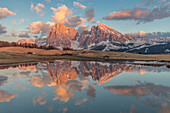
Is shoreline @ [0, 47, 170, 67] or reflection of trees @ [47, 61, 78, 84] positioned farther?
shoreline @ [0, 47, 170, 67]

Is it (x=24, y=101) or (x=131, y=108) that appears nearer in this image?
(x=131, y=108)

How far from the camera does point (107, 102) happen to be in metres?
11.9

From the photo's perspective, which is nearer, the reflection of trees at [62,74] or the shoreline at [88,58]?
the reflection of trees at [62,74]

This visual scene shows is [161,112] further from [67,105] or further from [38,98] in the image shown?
[38,98]

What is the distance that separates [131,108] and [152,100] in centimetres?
338

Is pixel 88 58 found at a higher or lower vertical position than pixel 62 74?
lower

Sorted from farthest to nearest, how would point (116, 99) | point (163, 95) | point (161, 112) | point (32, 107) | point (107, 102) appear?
1. point (163, 95)
2. point (116, 99)
3. point (107, 102)
4. point (32, 107)
5. point (161, 112)

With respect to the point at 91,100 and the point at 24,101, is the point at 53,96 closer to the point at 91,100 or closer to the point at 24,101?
the point at 24,101

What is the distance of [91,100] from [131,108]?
3713 millimetres

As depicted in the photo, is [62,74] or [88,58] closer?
[62,74]

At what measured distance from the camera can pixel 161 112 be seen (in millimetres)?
10039

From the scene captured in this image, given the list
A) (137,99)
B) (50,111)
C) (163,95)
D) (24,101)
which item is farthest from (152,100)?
(24,101)

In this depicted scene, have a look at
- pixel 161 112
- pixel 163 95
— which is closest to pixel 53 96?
pixel 161 112

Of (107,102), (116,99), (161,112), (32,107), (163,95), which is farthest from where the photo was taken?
(163,95)
